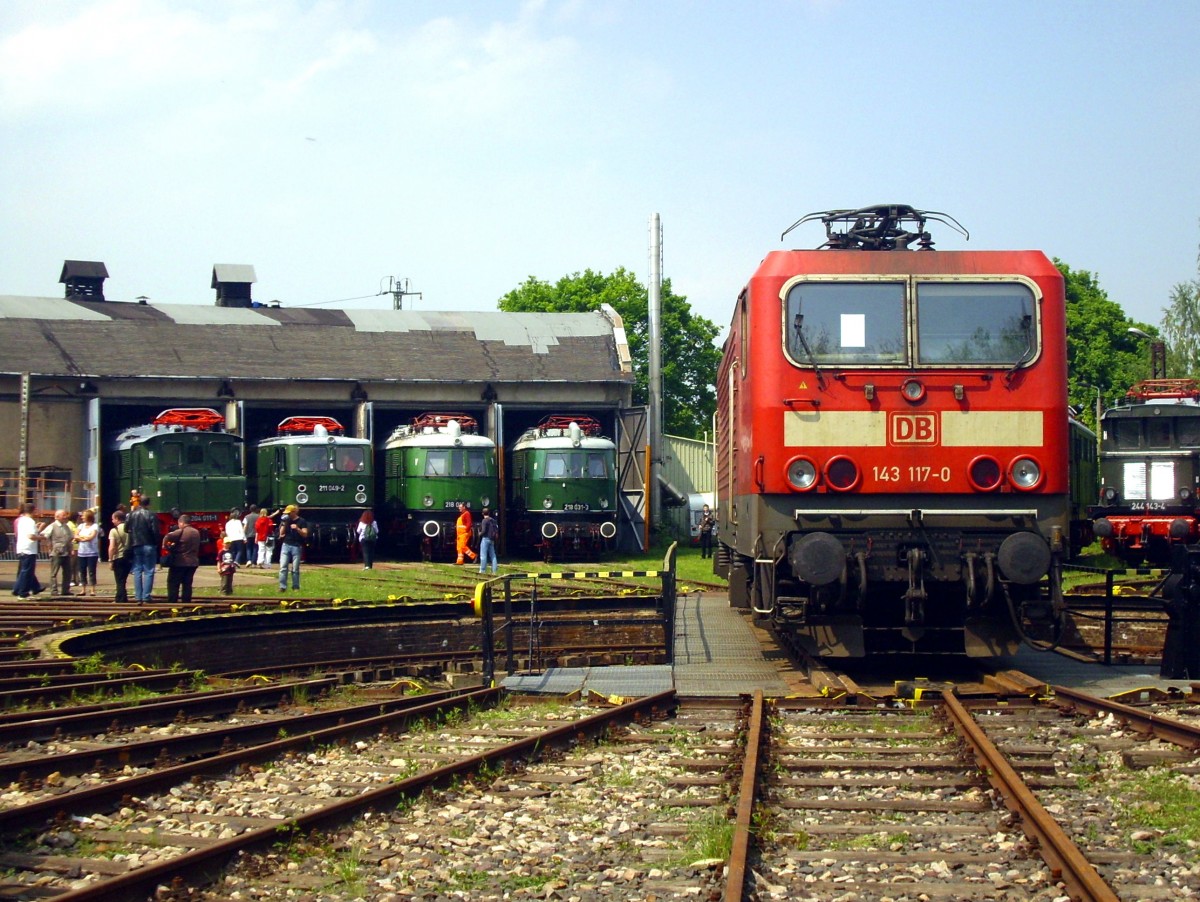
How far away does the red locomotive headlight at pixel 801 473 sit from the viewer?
1056 cm

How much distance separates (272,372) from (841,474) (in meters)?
26.5

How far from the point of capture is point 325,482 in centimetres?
3161

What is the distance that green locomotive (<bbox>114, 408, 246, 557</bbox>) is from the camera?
29891 millimetres

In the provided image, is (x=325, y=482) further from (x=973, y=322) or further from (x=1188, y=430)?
(x=973, y=322)

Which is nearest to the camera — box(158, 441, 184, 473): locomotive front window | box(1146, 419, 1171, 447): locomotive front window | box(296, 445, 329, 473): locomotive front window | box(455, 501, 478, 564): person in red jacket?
box(1146, 419, 1171, 447): locomotive front window

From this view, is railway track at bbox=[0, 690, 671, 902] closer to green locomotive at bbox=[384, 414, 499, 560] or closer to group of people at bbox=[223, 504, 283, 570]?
group of people at bbox=[223, 504, 283, 570]

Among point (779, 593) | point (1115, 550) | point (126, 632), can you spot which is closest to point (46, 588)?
point (126, 632)

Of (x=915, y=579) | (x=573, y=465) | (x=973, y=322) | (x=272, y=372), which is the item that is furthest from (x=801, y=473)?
(x=272, y=372)

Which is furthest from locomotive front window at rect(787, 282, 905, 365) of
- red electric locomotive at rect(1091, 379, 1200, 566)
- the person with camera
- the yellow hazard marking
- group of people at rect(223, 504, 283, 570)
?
red electric locomotive at rect(1091, 379, 1200, 566)

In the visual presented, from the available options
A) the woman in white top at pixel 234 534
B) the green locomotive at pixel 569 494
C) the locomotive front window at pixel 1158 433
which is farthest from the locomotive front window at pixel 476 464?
the locomotive front window at pixel 1158 433

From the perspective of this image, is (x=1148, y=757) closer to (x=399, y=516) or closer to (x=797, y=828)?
(x=797, y=828)

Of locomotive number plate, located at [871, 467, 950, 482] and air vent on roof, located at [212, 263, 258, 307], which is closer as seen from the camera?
locomotive number plate, located at [871, 467, 950, 482]

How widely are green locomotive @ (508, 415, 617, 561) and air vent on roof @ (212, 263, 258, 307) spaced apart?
15473 millimetres

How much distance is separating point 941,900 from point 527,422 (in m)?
35.8
